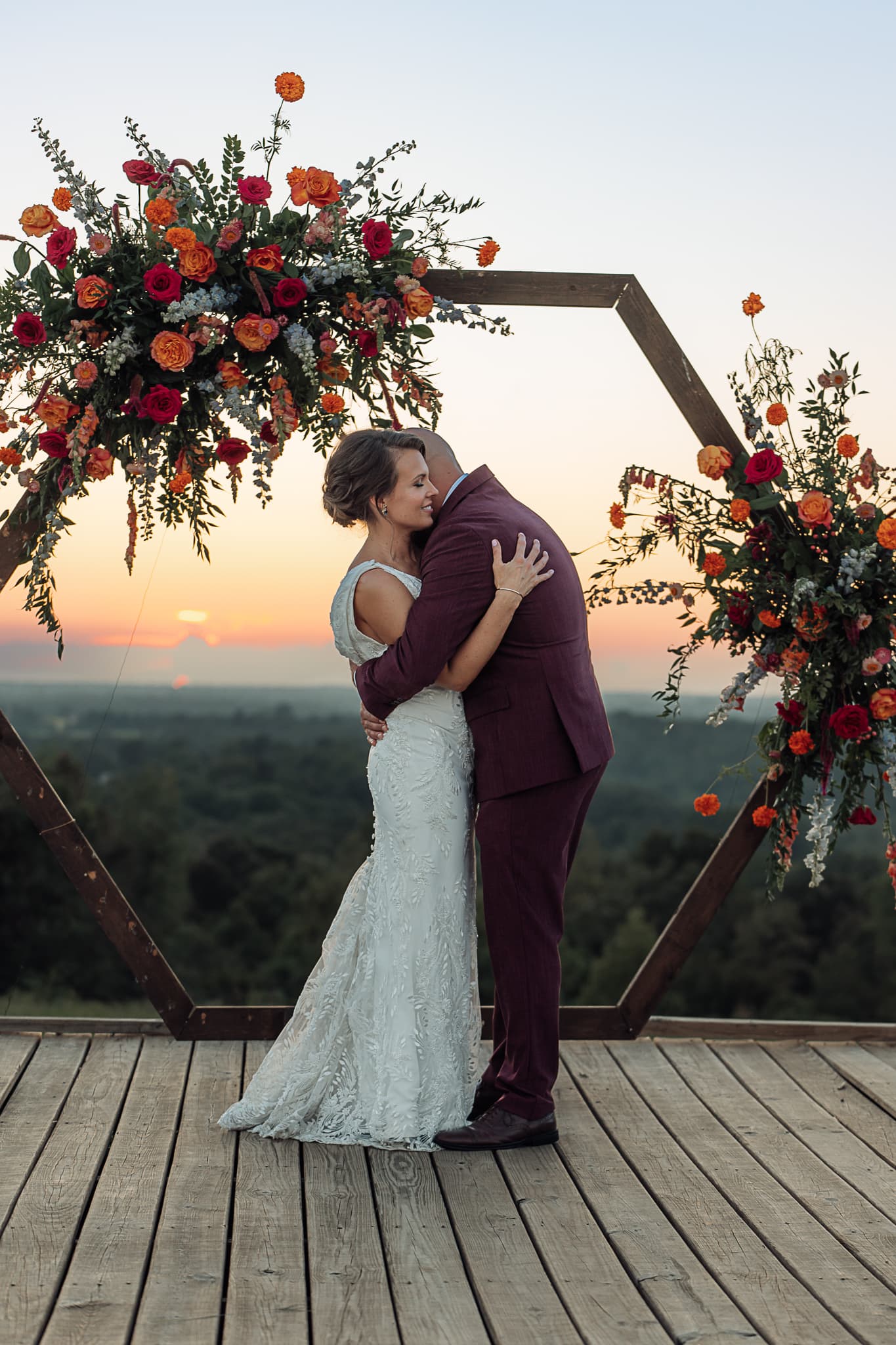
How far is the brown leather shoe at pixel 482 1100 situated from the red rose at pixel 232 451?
5.24ft

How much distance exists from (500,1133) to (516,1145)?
5 cm

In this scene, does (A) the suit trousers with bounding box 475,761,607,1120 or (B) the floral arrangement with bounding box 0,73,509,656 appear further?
(B) the floral arrangement with bounding box 0,73,509,656

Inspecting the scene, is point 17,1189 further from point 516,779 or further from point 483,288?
point 483,288

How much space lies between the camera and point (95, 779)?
719 inches

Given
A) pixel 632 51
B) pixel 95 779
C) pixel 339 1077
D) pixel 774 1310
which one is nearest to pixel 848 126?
pixel 632 51

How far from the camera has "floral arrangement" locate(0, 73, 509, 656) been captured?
9.68 feet

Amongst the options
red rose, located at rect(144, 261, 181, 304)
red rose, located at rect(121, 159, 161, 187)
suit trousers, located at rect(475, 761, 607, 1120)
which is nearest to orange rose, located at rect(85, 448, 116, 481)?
red rose, located at rect(144, 261, 181, 304)

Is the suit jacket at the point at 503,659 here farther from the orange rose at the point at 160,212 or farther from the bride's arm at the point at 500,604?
the orange rose at the point at 160,212

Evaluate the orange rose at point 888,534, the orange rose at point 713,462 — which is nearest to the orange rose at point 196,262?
the orange rose at point 713,462

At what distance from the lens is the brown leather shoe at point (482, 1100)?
2883mm

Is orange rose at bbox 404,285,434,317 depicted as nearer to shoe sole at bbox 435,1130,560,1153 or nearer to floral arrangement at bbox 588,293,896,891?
floral arrangement at bbox 588,293,896,891

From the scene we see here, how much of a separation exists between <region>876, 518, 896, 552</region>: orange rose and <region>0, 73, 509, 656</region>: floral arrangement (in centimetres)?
103

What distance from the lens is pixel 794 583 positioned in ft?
10.5

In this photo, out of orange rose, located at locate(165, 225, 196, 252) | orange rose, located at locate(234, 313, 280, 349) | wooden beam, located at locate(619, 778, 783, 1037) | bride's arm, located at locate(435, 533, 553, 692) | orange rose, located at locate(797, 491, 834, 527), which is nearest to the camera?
bride's arm, located at locate(435, 533, 553, 692)
